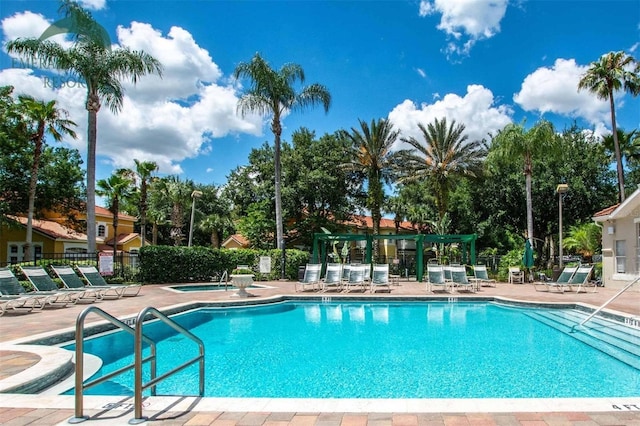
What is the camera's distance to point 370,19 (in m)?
13.5

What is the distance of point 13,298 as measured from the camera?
34.3 feet

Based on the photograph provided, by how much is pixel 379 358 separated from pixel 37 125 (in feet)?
73.7

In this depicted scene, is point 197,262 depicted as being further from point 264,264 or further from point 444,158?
point 444,158

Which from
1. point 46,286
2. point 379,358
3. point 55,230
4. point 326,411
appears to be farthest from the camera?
point 55,230

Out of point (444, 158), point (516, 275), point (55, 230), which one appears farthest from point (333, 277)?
point (55, 230)

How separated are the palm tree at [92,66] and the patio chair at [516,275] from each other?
20.4 meters

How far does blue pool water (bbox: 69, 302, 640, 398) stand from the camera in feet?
19.9

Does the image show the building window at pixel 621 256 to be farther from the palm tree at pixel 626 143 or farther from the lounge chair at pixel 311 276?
the palm tree at pixel 626 143

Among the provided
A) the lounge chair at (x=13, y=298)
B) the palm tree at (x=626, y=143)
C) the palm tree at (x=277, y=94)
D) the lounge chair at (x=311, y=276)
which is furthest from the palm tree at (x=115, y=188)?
the palm tree at (x=626, y=143)

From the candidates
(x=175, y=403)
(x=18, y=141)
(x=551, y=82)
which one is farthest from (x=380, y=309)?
(x=18, y=141)

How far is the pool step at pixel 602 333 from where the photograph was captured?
26.2ft

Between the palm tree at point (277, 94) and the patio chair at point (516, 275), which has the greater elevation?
the palm tree at point (277, 94)

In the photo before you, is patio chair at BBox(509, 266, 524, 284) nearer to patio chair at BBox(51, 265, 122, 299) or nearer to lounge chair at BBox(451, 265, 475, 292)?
lounge chair at BBox(451, 265, 475, 292)

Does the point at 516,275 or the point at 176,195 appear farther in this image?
the point at 176,195
